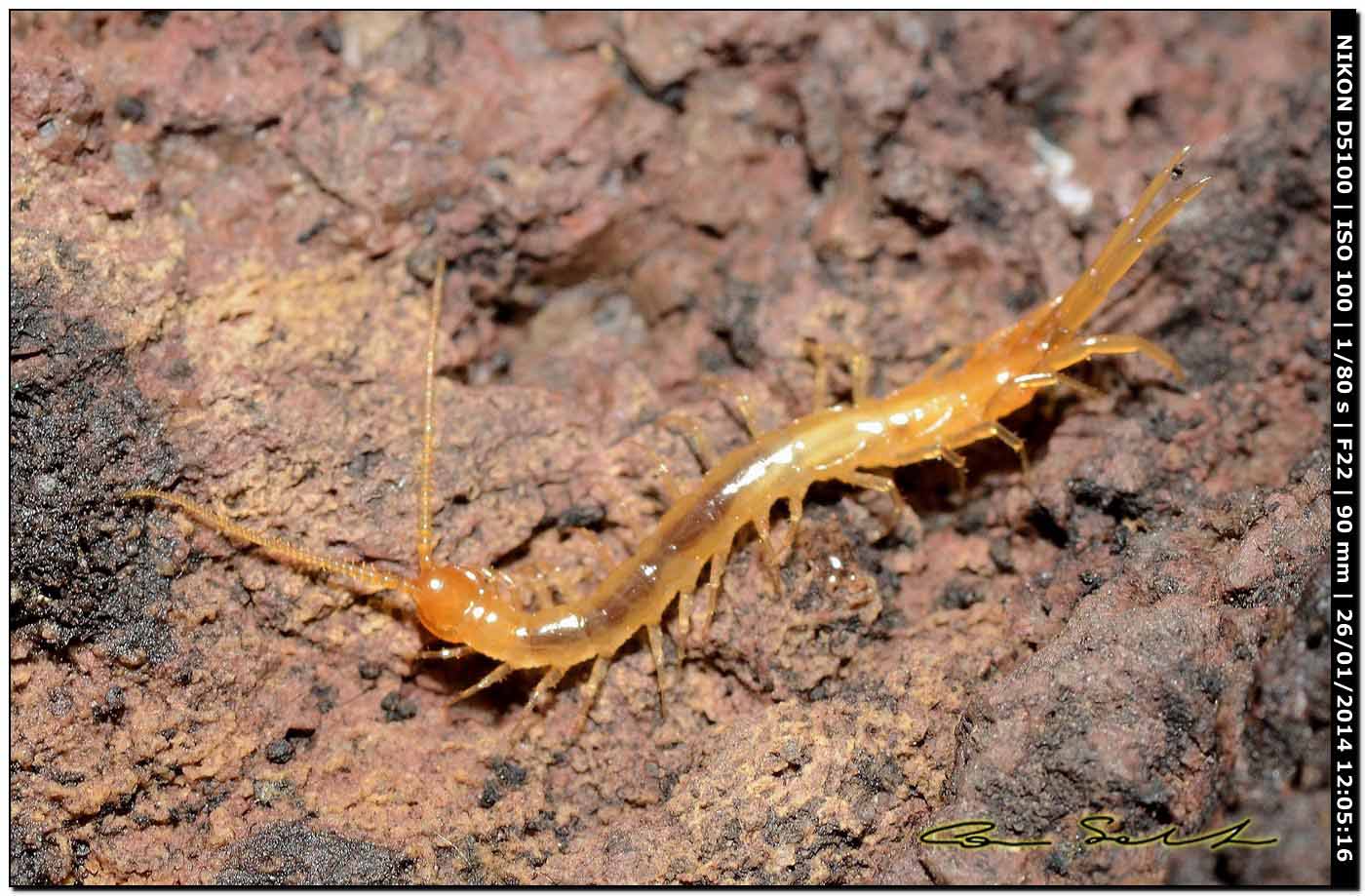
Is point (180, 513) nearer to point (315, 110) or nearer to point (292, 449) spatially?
point (292, 449)

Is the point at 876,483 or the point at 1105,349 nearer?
the point at 876,483

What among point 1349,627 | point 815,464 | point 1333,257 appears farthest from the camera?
point 1333,257

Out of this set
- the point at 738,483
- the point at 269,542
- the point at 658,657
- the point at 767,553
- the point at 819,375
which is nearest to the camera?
the point at 269,542

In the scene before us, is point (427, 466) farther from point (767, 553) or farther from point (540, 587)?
point (767, 553)

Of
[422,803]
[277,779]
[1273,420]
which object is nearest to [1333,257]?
[1273,420]

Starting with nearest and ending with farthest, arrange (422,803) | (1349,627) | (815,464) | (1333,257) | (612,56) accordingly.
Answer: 1. (1349,627)
2. (422,803)
3. (815,464)
4. (1333,257)
5. (612,56)

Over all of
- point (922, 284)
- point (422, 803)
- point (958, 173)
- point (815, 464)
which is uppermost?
point (958, 173)

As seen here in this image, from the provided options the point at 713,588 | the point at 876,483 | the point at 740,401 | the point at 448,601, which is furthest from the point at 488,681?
the point at 876,483
